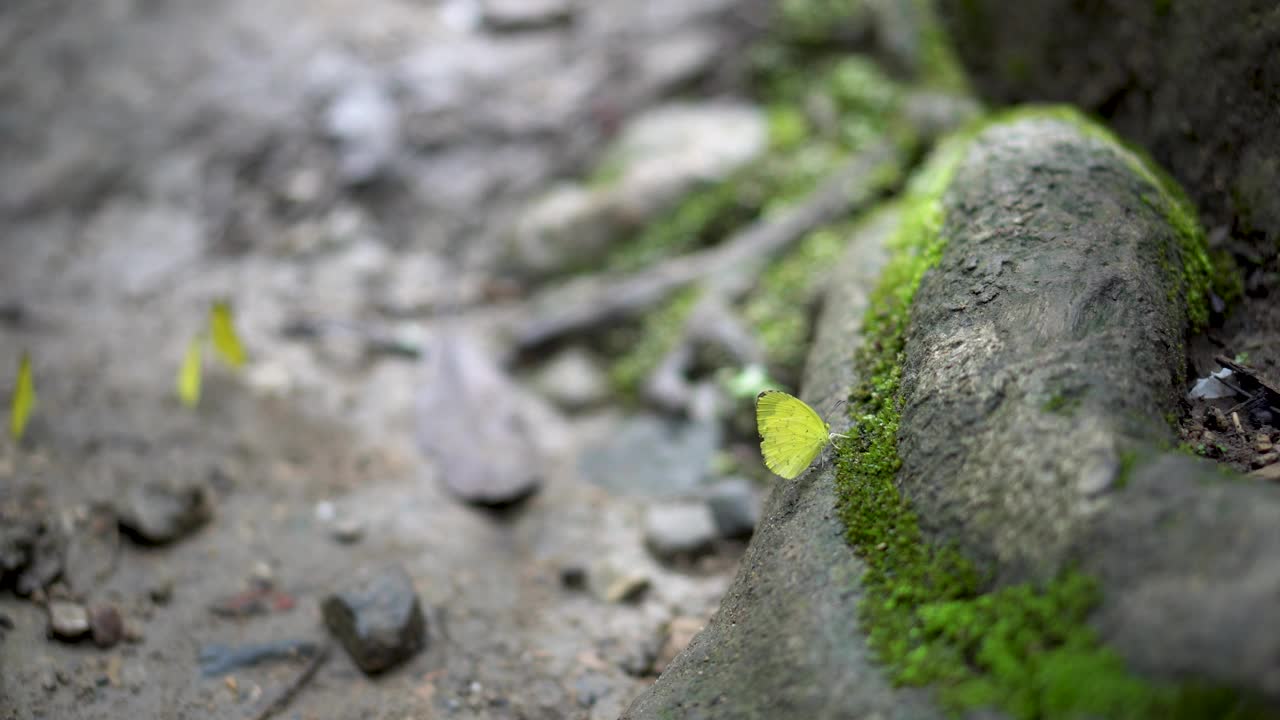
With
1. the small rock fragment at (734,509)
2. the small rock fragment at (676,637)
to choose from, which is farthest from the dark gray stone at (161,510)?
the small rock fragment at (734,509)

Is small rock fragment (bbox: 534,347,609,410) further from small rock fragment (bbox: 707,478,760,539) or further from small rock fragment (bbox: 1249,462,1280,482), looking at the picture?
small rock fragment (bbox: 1249,462,1280,482)

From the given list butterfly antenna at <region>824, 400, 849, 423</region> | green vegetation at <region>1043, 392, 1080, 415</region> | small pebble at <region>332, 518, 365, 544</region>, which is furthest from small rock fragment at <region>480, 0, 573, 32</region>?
green vegetation at <region>1043, 392, 1080, 415</region>

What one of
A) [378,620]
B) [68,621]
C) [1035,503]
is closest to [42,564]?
[68,621]

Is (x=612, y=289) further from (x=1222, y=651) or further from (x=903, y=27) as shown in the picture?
(x=1222, y=651)

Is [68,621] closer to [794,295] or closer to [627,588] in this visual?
[627,588]

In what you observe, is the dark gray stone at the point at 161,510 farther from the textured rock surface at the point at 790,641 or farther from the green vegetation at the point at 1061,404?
the green vegetation at the point at 1061,404
